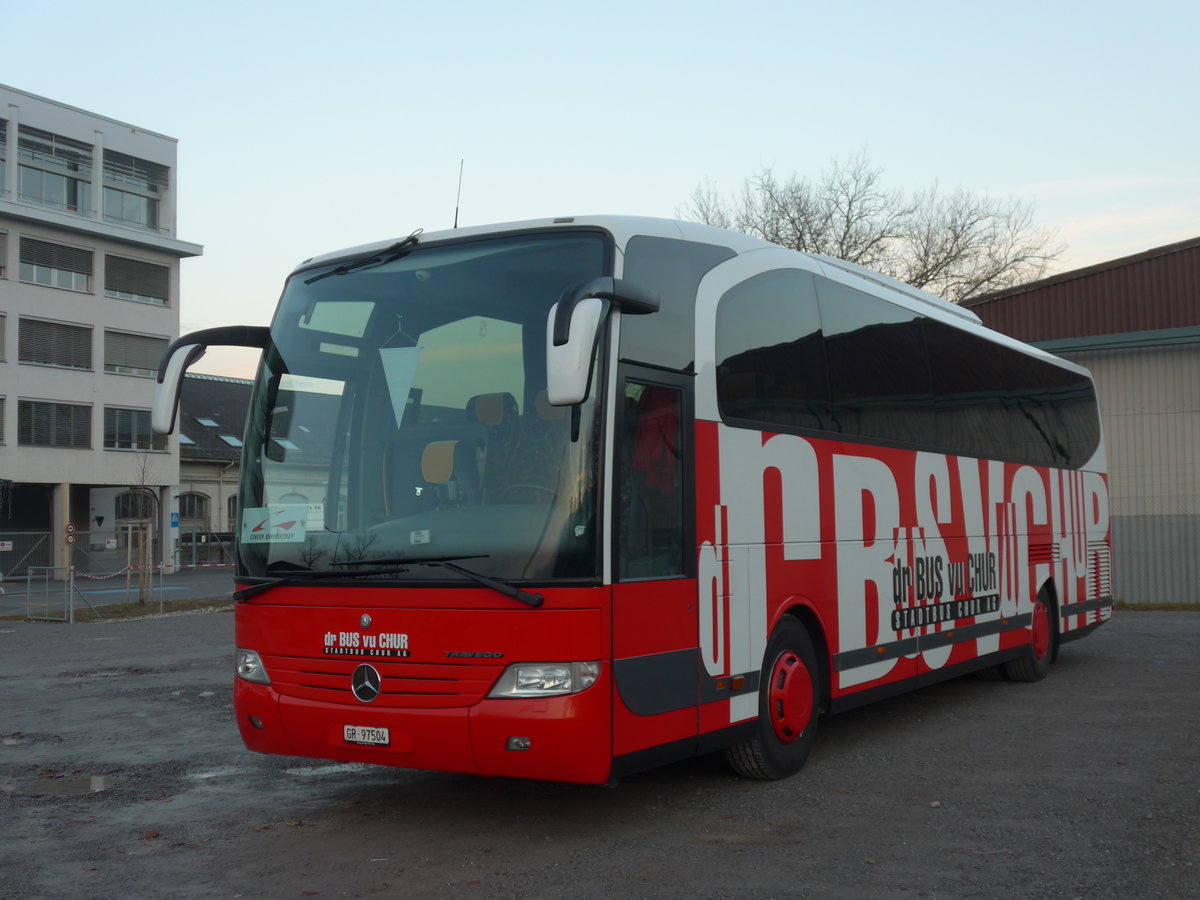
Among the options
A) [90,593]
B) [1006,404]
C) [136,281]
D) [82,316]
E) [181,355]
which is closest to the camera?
[181,355]

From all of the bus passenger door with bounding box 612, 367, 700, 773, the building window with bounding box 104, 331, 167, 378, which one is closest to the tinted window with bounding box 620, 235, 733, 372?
the bus passenger door with bounding box 612, 367, 700, 773

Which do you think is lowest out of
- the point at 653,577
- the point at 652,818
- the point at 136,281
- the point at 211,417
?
the point at 652,818

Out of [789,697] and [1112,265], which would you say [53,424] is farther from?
[789,697]

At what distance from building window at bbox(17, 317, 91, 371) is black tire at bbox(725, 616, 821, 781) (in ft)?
148

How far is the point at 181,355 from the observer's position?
7680mm

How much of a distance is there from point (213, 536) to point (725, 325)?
168 feet

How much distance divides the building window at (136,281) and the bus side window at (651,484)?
48.2 meters

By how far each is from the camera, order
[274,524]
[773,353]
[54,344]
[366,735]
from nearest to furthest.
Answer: [366,735], [274,524], [773,353], [54,344]

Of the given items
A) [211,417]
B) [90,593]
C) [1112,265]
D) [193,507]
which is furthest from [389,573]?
[211,417]

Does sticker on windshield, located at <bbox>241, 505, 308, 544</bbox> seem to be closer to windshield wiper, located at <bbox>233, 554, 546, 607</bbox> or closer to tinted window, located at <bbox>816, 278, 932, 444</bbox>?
windshield wiper, located at <bbox>233, 554, 546, 607</bbox>

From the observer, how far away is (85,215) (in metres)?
50.1

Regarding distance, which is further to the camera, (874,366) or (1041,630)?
(1041,630)

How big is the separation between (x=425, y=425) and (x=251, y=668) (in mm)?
1797

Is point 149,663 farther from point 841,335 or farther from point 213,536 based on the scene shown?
point 213,536
